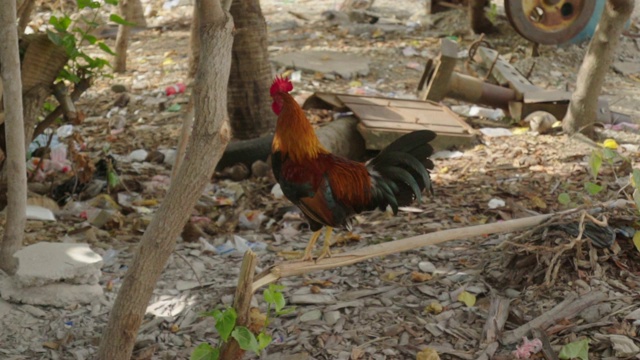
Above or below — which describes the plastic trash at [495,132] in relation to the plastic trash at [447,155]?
above

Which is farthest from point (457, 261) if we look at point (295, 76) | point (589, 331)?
point (295, 76)

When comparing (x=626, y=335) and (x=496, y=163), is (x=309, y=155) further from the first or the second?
(x=496, y=163)

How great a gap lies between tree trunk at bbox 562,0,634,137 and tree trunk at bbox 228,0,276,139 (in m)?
2.44

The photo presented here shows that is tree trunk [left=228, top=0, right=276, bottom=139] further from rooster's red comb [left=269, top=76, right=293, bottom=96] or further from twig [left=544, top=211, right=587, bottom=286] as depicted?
twig [left=544, top=211, right=587, bottom=286]

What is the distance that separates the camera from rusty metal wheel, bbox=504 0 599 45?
841 centimetres

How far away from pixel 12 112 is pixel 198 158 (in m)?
1.03

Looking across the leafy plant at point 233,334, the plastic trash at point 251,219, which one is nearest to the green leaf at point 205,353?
the leafy plant at point 233,334

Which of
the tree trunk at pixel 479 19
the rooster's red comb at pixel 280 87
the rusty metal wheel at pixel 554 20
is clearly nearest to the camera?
the rooster's red comb at pixel 280 87

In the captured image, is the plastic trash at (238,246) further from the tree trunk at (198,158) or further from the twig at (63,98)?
the tree trunk at (198,158)

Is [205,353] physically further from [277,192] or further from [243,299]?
[277,192]

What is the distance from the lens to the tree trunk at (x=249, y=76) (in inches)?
249

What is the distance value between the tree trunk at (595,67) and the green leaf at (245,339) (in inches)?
161

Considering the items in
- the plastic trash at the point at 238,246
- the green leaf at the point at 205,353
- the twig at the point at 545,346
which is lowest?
the plastic trash at the point at 238,246

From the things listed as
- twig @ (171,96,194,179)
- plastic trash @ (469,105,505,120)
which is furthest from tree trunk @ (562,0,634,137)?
twig @ (171,96,194,179)
